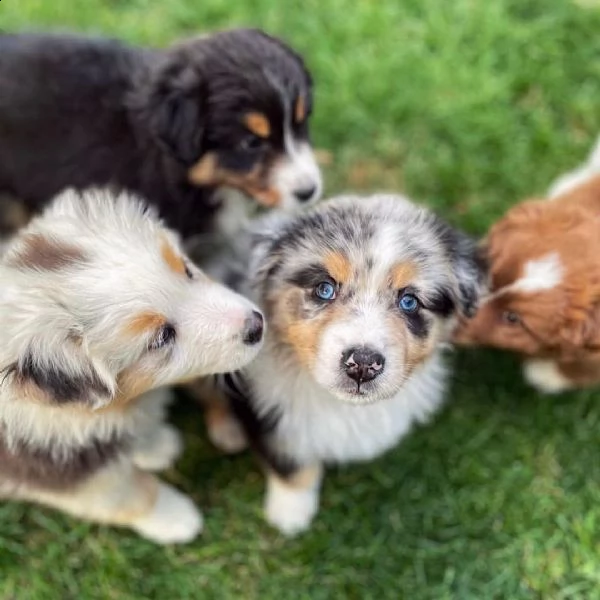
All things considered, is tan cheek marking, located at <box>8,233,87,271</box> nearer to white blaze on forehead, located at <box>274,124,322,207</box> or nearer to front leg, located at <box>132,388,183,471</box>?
front leg, located at <box>132,388,183,471</box>

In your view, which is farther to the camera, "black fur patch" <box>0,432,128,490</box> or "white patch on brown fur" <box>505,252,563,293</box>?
"white patch on brown fur" <box>505,252,563,293</box>

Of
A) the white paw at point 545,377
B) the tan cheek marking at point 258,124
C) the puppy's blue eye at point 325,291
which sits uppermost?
the tan cheek marking at point 258,124

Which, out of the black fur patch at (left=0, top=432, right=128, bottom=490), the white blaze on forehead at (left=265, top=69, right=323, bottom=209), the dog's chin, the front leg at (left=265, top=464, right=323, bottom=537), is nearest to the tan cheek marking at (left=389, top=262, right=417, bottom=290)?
the dog's chin

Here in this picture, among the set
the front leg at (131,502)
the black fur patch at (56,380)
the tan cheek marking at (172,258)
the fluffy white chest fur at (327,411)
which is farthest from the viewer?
the fluffy white chest fur at (327,411)

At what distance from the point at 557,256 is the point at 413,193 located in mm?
1568

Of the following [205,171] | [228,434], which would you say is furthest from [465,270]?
[228,434]

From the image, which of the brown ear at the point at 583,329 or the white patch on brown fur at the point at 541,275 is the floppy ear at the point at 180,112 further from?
the brown ear at the point at 583,329

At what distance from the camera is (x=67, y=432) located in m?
3.02

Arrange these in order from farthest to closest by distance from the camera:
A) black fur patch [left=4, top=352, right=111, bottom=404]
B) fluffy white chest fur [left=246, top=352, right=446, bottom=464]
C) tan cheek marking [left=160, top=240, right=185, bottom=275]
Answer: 1. fluffy white chest fur [left=246, top=352, right=446, bottom=464]
2. tan cheek marking [left=160, top=240, right=185, bottom=275]
3. black fur patch [left=4, top=352, right=111, bottom=404]

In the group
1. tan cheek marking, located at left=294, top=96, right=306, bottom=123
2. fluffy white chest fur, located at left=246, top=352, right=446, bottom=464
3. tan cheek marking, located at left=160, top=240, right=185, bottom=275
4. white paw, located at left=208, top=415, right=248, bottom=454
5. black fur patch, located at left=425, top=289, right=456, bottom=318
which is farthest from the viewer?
white paw, located at left=208, top=415, right=248, bottom=454

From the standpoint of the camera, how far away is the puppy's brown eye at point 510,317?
138 inches

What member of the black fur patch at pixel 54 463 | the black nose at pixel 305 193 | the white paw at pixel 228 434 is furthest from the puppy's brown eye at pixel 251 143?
the black fur patch at pixel 54 463

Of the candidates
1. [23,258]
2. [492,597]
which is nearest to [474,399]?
[492,597]

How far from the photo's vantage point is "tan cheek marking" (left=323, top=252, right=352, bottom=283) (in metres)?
2.93
